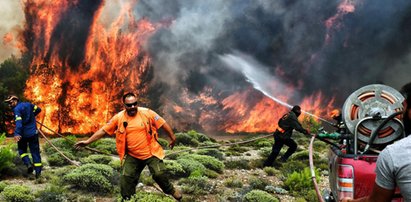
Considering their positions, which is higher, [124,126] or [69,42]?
[69,42]

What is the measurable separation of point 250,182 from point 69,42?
30950mm

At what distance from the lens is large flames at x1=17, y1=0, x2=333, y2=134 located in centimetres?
2915

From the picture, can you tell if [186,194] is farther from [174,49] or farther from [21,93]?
[174,49]

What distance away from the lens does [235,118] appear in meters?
40.5

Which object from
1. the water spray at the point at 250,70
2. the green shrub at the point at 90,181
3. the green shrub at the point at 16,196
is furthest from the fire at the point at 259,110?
the green shrub at the point at 16,196

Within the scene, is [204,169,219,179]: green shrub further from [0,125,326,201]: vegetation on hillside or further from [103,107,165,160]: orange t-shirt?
[103,107,165,160]: orange t-shirt

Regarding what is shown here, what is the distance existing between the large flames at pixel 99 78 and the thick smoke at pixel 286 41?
229 cm

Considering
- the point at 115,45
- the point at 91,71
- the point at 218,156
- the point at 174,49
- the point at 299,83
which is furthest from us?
the point at 299,83

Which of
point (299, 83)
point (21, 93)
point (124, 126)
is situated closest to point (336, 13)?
point (299, 83)

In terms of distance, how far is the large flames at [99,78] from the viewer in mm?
29145

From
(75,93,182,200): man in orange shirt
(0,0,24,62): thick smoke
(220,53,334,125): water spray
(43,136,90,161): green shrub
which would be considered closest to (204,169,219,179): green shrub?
(43,136,90,161): green shrub

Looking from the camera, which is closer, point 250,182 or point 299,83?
point 250,182

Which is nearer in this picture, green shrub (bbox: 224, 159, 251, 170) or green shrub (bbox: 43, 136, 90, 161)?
green shrub (bbox: 43, 136, 90, 161)

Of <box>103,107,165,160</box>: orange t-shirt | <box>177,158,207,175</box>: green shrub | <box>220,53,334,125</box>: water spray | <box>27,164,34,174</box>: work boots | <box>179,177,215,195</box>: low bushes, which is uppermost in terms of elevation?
<box>220,53,334,125</box>: water spray
